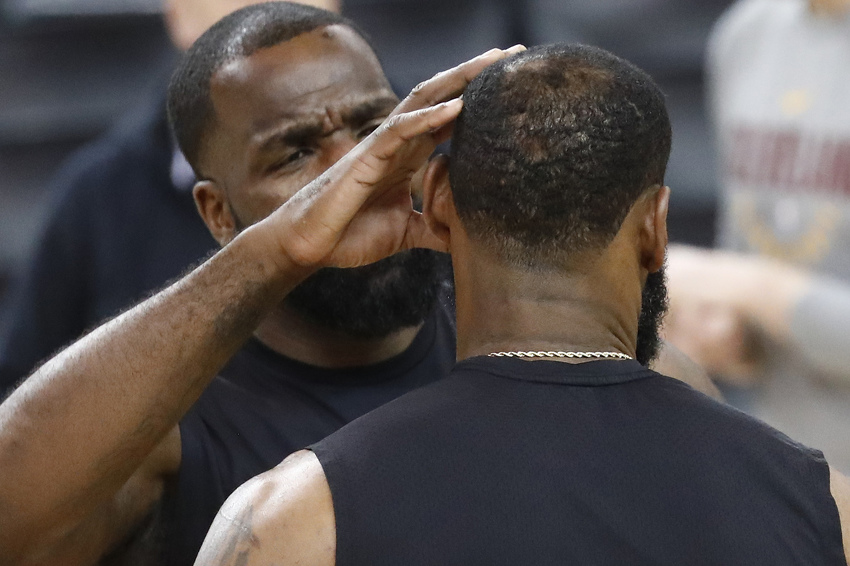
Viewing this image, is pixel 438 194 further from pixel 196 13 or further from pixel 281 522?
pixel 196 13

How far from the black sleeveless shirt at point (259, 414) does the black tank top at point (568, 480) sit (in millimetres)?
408

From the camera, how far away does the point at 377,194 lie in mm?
1312

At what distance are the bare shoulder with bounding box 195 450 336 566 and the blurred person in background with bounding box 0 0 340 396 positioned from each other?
1.23 metres

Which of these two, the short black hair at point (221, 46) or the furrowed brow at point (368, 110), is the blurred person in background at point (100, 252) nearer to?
the short black hair at point (221, 46)

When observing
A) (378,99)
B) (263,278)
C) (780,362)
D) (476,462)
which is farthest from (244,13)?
(780,362)

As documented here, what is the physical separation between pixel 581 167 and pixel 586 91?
0.08m

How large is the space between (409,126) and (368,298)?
394 mm

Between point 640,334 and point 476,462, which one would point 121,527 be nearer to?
point 476,462

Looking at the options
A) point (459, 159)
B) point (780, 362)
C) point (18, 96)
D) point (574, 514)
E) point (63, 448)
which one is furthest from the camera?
point (18, 96)

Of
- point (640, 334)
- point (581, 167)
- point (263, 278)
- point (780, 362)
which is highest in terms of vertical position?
point (581, 167)

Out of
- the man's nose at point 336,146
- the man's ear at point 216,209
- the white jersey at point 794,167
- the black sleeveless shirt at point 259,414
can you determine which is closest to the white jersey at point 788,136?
the white jersey at point 794,167

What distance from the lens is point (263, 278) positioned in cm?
128

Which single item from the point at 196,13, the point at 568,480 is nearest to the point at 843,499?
the point at 568,480

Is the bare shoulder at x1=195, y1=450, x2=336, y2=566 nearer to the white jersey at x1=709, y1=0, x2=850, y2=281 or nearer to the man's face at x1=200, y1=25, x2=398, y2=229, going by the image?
the man's face at x1=200, y1=25, x2=398, y2=229
